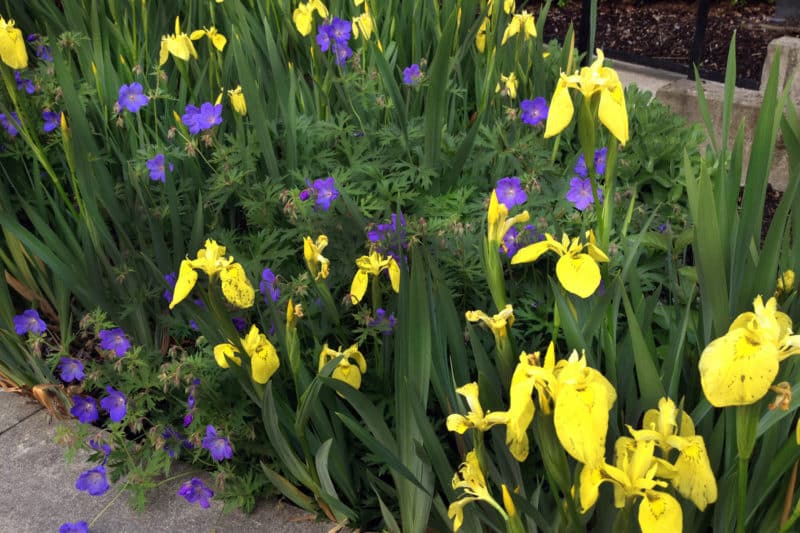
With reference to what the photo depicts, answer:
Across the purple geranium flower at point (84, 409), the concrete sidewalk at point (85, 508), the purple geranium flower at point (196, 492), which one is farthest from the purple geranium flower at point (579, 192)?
the purple geranium flower at point (84, 409)

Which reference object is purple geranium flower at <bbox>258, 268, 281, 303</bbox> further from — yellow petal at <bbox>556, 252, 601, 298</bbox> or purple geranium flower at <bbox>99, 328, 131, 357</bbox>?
yellow petal at <bbox>556, 252, 601, 298</bbox>

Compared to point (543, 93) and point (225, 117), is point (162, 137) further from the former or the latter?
point (543, 93)

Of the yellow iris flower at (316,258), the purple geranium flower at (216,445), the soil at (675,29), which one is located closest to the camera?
the yellow iris flower at (316,258)

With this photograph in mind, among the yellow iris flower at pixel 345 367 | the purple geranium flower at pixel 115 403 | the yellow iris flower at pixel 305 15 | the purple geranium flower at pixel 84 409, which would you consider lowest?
the purple geranium flower at pixel 84 409

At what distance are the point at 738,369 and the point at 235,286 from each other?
73 cm

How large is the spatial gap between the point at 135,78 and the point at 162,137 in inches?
8.0

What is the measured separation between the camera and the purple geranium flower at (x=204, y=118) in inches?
72.1

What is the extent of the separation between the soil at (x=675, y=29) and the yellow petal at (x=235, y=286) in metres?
3.33

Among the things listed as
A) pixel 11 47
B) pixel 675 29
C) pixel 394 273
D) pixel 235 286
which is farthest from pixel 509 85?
pixel 675 29

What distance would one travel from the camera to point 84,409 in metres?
1.69

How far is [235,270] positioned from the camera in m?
1.24

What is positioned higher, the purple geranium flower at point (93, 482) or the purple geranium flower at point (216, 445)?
the purple geranium flower at point (216, 445)

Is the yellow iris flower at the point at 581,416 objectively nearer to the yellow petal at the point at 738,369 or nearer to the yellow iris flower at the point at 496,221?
the yellow petal at the point at 738,369

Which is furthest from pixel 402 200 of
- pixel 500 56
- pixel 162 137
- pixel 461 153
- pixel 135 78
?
pixel 135 78
